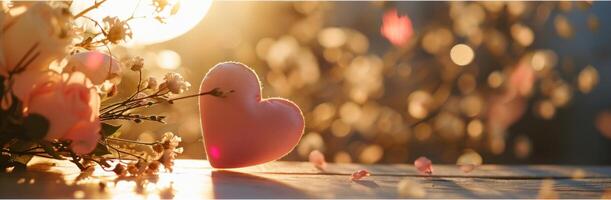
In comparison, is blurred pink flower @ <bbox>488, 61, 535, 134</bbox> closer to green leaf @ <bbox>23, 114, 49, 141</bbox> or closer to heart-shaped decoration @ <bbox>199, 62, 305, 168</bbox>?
heart-shaped decoration @ <bbox>199, 62, 305, 168</bbox>

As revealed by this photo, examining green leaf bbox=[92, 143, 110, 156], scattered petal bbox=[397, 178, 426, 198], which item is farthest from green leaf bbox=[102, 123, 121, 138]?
scattered petal bbox=[397, 178, 426, 198]

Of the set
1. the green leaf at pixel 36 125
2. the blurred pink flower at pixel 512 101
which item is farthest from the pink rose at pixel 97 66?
the blurred pink flower at pixel 512 101

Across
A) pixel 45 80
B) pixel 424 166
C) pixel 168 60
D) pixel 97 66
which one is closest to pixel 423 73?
pixel 168 60

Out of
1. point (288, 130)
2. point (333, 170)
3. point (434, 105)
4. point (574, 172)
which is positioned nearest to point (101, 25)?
point (288, 130)

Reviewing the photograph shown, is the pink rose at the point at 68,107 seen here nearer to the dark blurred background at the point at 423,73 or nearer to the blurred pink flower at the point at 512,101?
the dark blurred background at the point at 423,73

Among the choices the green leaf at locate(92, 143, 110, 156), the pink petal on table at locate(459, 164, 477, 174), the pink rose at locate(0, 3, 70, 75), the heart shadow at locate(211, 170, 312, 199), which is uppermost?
the pink petal on table at locate(459, 164, 477, 174)

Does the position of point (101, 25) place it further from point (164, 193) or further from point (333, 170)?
point (333, 170)

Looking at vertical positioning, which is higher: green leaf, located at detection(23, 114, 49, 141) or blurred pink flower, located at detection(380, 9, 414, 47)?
blurred pink flower, located at detection(380, 9, 414, 47)
